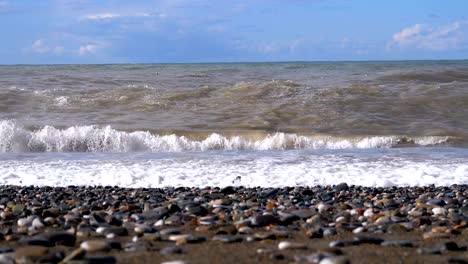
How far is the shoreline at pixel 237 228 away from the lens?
12.7ft

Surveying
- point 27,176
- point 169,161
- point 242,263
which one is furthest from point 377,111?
point 242,263

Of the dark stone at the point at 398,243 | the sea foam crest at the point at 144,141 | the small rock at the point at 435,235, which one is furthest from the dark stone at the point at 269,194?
the sea foam crest at the point at 144,141

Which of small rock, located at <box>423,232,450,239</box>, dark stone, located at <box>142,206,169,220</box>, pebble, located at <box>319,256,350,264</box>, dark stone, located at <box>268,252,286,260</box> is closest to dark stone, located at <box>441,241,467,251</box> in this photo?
small rock, located at <box>423,232,450,239</box>

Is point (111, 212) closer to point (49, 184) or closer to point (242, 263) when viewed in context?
point (242, 263)

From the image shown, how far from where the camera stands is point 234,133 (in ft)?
53.1

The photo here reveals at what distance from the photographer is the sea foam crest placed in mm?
14695

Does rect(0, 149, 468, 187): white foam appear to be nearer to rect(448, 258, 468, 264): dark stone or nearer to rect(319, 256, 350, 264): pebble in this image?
rect(448, 258, 468, 264): dark stone

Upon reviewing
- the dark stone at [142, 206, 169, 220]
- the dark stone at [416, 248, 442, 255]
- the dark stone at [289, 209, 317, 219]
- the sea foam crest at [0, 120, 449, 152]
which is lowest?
the sea foam crest at [0, 120, 449, 152]

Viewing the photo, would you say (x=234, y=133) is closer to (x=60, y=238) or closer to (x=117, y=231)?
(x=117, y=231)

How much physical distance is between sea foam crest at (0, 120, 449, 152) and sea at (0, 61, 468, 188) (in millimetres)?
25

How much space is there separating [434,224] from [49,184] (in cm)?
567

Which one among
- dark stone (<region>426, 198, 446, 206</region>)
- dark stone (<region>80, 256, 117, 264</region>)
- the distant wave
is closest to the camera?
dark stone (<region>80, 256, 117, 264</region>)

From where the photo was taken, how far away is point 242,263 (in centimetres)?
369

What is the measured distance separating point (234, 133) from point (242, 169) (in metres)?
6.09
